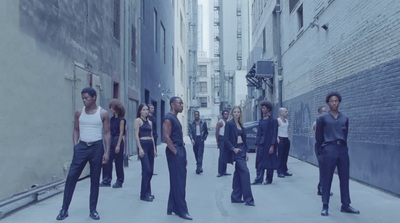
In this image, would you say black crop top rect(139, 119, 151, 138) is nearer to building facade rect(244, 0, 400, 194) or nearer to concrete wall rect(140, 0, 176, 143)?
building facade rect(244, 0, 400, 194)

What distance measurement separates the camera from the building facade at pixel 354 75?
820cm

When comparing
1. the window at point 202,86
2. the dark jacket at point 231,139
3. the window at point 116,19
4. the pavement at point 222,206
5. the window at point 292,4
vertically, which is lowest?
the pavement at point 222,206

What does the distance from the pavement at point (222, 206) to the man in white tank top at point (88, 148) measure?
333 millimetres

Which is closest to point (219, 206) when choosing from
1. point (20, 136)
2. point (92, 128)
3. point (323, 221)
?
point (323, 221)

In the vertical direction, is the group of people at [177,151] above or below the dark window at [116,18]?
below

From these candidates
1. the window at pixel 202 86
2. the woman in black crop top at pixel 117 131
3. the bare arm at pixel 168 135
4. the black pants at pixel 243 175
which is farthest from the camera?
the window at pixel 202 86

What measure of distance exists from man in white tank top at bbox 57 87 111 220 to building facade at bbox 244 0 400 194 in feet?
16.0

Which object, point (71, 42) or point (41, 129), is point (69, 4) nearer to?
point (71, 42)

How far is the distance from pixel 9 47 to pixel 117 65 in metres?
7.52

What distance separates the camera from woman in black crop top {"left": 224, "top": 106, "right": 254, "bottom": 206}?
24.2 feet

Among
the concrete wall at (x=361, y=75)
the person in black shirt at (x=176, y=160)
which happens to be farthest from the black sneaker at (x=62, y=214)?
the concrete wall at (x=361, y=75)

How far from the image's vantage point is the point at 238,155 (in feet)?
24.3

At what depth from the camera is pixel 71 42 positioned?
9.86 metres

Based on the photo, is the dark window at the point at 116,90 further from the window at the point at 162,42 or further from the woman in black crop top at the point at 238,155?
the window at the point at 162,42
